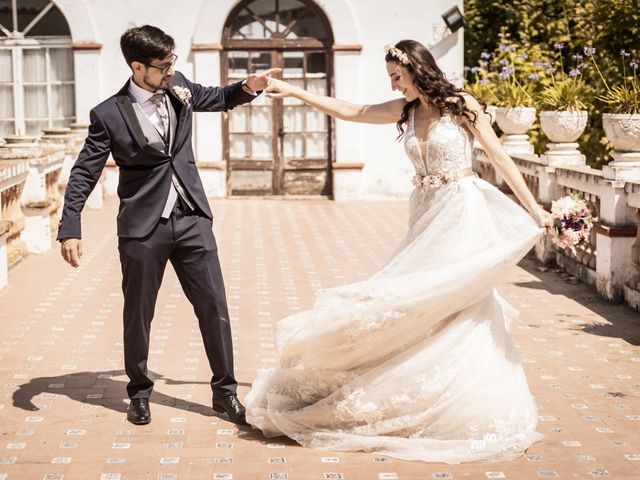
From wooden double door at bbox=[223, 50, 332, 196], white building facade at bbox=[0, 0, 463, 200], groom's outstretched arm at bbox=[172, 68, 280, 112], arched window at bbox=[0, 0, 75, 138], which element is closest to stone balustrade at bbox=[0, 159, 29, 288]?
groom's outstretched arm at bbox=[172, 68, 280, 112]

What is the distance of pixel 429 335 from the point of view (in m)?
4.99

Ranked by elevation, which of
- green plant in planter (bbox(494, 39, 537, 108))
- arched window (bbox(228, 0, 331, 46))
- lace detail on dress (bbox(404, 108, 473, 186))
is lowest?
lace detail on dress (bbox(404, 108, 473, 186))

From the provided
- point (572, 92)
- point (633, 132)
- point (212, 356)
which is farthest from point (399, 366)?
point (572, 92)

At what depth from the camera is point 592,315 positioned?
8117 mm

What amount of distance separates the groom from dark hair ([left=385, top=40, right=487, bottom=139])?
79 centimetres

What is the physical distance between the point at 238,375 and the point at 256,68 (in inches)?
408

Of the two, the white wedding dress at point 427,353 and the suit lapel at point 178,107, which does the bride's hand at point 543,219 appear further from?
the suit lapel at point 178,107

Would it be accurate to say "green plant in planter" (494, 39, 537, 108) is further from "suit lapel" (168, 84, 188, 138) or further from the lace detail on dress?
"suit lapel" (168, 84, 188, 138)

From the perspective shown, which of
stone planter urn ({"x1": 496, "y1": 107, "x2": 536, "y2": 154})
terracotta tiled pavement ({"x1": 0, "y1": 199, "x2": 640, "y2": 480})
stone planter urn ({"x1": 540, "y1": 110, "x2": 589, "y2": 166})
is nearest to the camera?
terracotta tiled pavement ({"x1": 0, "y1": 199, "x2": 640, "y2": 480})

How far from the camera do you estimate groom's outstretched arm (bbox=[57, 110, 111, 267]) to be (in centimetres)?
518

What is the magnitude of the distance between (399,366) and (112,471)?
1.36 metres

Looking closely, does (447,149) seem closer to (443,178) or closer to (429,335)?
(443,178)

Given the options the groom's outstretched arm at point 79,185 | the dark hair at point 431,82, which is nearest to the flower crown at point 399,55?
the dark hair at point 431,82

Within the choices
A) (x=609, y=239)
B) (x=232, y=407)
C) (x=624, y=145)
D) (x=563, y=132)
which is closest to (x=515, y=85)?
(x=563, y=132)
